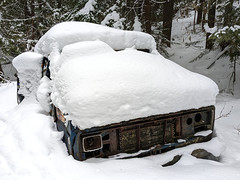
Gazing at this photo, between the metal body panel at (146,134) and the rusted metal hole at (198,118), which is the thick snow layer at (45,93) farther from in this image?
the rusted metal hole at (198,118)

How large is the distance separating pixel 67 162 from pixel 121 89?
1.01 metres

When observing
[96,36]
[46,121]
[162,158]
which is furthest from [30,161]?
[96,36]

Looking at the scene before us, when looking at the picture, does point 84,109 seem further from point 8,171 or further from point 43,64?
point 43,64

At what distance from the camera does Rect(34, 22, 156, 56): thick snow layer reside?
3230 millimetres

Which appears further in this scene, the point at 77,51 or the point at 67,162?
the point at 77,51

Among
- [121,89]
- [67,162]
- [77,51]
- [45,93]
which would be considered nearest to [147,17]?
[77,51]

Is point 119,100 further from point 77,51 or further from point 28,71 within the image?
point 28,71

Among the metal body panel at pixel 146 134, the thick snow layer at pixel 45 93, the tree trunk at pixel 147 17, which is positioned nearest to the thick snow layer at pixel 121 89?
the metal body panel at pixel 146 134

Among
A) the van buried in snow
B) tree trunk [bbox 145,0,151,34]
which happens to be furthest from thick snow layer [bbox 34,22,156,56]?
tree trunk [bbox 145,0,151,34]

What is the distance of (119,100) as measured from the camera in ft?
7.57

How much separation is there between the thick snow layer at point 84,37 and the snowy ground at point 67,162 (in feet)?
3.74

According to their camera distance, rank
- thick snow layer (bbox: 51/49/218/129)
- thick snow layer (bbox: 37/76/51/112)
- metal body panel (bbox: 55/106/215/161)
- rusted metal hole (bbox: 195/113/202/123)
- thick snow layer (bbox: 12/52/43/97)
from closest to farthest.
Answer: thick snow layer (bbox: 51/49/218/129)
metal body panel (bbox: 55/106/215/161)
rusted metal hole (bbox: 195/113/202/123)
thick snow layer (bbox: 37/76/51/112)
thick snow layer (bbox: 12/52/43/97)

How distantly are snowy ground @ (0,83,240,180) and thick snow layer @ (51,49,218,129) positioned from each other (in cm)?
50

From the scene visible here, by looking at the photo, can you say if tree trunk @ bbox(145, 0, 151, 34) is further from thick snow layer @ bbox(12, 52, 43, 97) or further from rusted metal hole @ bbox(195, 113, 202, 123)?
rusted metal hole @ bbox(195, 113, 202, 123)
